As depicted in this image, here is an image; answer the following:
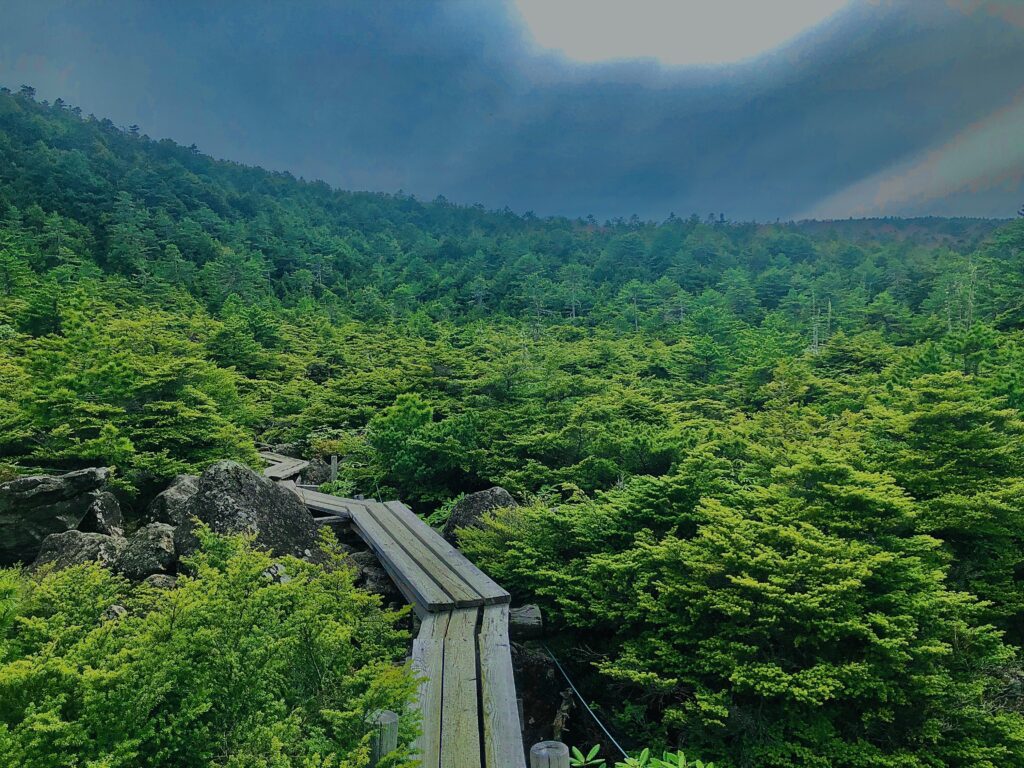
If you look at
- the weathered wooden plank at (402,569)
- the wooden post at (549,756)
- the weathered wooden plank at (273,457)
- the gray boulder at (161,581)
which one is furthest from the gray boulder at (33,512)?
the weathered wooden plank at (273,457)

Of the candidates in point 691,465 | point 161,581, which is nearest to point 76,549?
point 161,581

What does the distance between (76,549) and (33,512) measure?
1441mm

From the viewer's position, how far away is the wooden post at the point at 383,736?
11.3 ft

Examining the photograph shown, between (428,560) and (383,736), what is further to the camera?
(428,560)

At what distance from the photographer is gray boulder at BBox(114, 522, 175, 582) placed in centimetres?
674

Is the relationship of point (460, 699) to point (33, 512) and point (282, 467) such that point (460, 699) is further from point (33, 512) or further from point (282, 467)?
point (282, 467)

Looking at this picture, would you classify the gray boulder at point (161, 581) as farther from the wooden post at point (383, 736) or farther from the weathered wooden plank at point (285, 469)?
the weathered wooden plank at point (285, 469)

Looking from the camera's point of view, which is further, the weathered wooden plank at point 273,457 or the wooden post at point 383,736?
the weathered wooden plank at point 273,457

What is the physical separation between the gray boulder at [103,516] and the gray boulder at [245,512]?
1394mm

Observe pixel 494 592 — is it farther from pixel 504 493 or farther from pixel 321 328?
pixel 321 328

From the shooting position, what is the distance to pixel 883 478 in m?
7.23

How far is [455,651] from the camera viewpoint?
556 centimetres

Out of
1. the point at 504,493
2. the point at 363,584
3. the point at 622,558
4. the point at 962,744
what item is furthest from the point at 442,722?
the point at 504,493

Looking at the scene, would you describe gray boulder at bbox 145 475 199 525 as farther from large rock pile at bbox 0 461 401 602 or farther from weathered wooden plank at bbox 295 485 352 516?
weathered wooden plank at bbox 295 485 352 516
